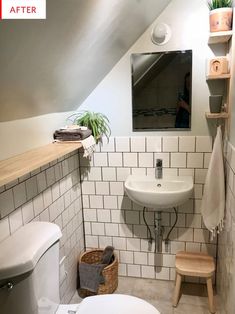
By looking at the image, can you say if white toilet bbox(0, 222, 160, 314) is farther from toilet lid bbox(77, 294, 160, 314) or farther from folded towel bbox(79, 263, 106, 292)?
folded towel bbox(79, 263, 106, 292)

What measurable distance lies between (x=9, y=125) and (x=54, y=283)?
2.80 feet

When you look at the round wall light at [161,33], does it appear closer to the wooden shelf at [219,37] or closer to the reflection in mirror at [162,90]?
the reflection in mirror at [162,90]

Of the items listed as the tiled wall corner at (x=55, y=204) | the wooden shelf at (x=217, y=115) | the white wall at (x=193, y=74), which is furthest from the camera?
the white wall at (x=193, y=74)

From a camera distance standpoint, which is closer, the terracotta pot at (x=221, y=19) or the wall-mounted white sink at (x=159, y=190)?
the terracotta pot at (x=221, y=19)

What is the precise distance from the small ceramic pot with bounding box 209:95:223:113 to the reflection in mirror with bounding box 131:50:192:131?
7.4 inches

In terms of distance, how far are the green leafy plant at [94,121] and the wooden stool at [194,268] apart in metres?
1.15

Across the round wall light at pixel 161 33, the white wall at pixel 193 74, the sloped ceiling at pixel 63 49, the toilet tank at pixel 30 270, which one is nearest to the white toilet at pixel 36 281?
the toilet tank at pixel 30 270

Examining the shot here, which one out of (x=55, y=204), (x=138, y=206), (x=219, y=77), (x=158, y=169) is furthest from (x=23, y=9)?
(x=138, y=206)

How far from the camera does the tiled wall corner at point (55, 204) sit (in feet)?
4.50

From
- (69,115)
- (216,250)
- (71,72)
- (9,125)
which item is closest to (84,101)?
(69,115)

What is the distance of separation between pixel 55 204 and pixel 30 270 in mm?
735

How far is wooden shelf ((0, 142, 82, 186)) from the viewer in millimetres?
1126

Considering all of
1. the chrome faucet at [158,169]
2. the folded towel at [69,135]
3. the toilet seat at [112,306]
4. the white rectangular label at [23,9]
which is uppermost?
the white rectangular label at [23,9]

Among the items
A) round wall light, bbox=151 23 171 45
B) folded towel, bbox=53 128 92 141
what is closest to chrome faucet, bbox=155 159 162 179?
folded towel, bbox=53 128 92 141
